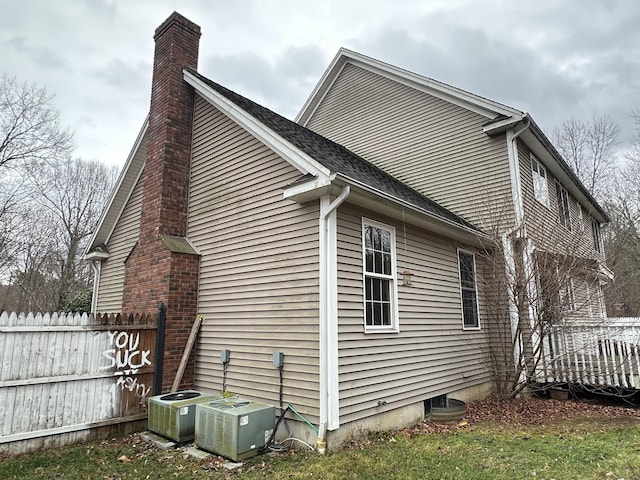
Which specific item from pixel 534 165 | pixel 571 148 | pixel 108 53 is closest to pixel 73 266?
pixel 108 53

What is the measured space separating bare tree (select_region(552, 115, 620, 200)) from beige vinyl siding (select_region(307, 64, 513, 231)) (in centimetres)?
1919

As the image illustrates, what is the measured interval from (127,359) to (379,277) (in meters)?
4.28

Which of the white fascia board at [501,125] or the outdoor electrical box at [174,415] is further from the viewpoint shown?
the white fascia board at [501,125]

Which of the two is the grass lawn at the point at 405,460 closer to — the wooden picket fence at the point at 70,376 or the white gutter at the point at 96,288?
the wooden picket fence at the point at 70,376

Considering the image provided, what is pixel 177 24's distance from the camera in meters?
8.70

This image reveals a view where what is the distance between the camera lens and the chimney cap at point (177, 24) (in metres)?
8.70

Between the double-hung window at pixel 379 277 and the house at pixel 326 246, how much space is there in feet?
0.10

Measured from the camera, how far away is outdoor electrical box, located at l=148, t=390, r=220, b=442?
215 inches

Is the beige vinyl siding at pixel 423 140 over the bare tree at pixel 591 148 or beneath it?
beneath

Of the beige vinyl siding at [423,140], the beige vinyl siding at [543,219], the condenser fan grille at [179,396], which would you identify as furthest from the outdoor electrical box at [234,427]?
the beige vinyl siding at [423,140]

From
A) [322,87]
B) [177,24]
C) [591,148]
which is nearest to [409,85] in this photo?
[322,87]

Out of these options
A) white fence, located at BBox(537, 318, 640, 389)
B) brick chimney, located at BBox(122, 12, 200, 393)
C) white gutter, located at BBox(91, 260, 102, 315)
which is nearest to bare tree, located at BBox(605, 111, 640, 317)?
white fence, located at BBox(537, 318, 640, 389)

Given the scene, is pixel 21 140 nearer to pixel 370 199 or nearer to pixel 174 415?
pixel 174 415

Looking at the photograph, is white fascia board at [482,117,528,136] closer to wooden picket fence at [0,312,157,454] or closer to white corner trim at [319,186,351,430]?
white corner trim at [319,186,351,430]
